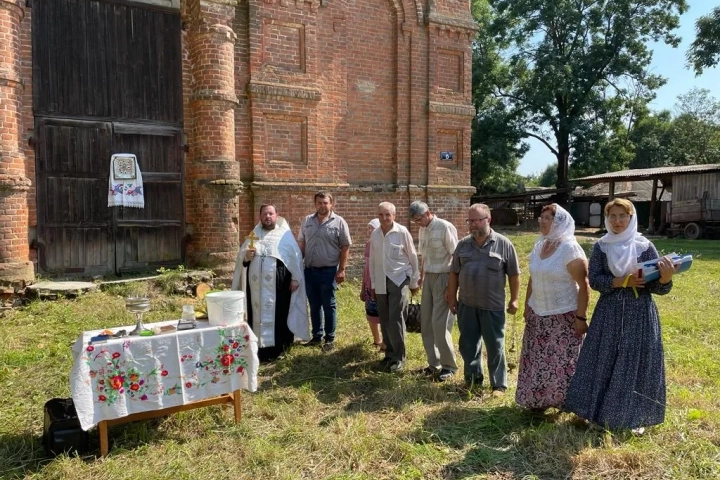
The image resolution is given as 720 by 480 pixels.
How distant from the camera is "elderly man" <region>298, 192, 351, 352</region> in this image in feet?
19.7

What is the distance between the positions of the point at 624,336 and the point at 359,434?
199cm

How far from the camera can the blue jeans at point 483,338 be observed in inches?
179

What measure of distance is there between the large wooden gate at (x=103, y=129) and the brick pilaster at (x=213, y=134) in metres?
0.31

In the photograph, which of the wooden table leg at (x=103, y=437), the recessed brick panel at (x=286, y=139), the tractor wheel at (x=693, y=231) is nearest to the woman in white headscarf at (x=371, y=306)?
the wooden table leg at (x=103, y=437)

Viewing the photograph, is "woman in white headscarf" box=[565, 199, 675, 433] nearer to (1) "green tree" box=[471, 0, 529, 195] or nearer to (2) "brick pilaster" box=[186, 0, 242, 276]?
(2) "brick pilaster" box=[186, 0, 242, 276]

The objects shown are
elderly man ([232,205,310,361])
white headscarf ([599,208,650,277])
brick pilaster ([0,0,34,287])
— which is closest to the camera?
white headscarf ([599,208,650,277])

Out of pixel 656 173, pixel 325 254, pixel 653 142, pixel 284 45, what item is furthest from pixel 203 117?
pixel 653 142

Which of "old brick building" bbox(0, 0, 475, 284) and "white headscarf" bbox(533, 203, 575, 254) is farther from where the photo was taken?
"old brick building" bbox(0, 0, 475, 284)

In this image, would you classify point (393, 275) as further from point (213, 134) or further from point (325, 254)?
point (213, 134)

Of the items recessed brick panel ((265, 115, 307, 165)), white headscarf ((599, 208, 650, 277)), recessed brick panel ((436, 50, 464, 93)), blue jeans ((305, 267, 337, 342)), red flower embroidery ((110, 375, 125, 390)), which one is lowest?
red flower embroidery ((110, 375, 125, 390))

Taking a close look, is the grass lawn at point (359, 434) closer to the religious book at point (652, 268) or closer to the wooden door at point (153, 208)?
the religious book at point (652, 268)

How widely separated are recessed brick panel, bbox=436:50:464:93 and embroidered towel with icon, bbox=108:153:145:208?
5802mm

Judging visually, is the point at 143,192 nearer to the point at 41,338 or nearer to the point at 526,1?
the point at 41,338

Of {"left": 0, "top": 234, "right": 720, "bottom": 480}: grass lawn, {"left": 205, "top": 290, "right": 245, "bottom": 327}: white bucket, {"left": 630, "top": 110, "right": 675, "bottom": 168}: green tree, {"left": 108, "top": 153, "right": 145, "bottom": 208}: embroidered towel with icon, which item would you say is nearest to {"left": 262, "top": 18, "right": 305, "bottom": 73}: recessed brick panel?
{"left": 108, "top": 153, "right": 145, "bottom": 208}: embroidered towel with icon
